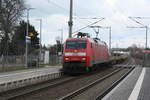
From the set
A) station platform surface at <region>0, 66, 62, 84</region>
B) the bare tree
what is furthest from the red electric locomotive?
the bare tree

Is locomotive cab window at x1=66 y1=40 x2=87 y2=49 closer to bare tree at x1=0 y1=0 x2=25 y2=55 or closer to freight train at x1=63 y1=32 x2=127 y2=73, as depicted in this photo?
freight train at x1=63 y1=32 x2=127 y2=73

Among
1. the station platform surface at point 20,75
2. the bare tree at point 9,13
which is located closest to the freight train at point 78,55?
the station platform surface at point 20,75

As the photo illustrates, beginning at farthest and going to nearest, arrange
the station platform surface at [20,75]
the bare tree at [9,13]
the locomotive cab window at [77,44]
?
the bare tree at [9,13], the locomotive cab window at [77,44], the station platform surface at [20,75]

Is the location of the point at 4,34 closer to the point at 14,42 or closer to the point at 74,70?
the point at 14,42

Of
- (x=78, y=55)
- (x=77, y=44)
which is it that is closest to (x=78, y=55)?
(x=78, y=55)

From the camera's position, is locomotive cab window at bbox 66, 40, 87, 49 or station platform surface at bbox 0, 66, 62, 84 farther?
locomotive cab window at bbox 66, 40, 87, 49

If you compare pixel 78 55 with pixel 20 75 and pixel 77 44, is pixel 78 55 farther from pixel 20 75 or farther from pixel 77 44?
pixel 20 75

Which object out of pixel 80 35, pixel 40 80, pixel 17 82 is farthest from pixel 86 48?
pixel 17 82

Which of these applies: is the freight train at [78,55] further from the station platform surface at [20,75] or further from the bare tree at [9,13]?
the bare tree at [9,13]

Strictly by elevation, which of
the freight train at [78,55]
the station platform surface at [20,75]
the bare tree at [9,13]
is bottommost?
the station platform surface at [20,75]

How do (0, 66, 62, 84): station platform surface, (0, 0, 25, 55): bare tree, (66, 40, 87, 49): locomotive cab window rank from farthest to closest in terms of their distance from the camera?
(0, 0, 25, 55): bare tree < (66, 40, 87, 49): locomotive cab window < (0, 66, 62, 84): station platform surface

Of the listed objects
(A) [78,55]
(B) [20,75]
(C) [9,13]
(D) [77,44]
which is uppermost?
(C) [9,13]

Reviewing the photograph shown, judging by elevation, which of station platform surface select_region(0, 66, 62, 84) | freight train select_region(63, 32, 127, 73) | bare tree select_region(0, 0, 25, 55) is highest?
bare tree select_region(0, 0, 25, 55)

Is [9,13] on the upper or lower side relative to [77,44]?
upper
